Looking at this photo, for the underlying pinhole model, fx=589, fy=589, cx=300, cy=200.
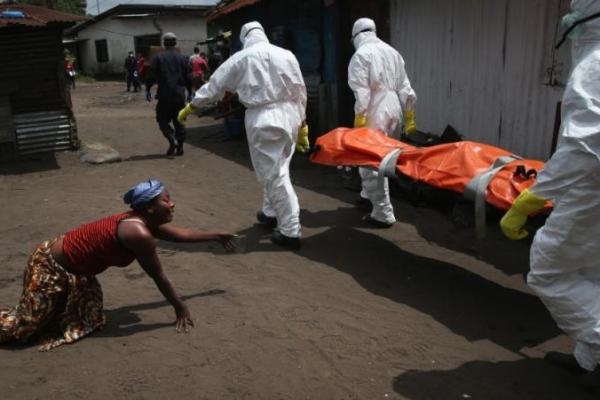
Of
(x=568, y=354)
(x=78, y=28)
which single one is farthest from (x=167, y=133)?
(x=78, y=28)

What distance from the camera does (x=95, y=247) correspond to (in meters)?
3.55

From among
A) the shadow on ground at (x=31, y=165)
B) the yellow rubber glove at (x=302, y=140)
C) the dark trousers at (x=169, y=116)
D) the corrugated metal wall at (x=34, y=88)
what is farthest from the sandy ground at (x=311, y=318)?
the corrugated metal wall at (x=34, y=88)

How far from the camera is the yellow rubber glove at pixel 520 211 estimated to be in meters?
3.06

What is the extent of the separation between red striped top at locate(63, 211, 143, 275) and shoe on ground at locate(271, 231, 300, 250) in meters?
1.90

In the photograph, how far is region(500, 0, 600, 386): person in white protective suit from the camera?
269 centimetres

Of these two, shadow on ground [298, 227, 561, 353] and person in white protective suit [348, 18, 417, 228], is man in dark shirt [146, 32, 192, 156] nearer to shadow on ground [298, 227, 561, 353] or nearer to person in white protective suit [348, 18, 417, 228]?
person in white protective suit [348, 18, 417, 228]

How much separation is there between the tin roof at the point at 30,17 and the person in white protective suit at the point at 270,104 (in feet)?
16.2

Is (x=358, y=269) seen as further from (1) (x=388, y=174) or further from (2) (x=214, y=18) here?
(2) (x=214, y=18)

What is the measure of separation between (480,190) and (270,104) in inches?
82.3

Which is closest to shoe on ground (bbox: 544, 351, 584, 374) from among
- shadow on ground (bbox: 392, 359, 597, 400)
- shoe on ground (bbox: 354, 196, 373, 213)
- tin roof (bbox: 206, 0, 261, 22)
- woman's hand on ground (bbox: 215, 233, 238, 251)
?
shadow on ground (bbox: 392, 359, 597, 400)

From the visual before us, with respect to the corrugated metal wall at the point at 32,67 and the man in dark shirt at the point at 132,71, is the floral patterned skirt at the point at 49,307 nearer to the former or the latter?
the corrugated metal wall at the point at 32,67

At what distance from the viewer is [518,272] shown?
4.88 m

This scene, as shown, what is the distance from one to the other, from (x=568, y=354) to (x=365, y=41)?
3634 millimetres

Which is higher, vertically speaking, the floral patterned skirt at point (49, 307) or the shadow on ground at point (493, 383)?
the floral patterned skirt at point (49, 307)
